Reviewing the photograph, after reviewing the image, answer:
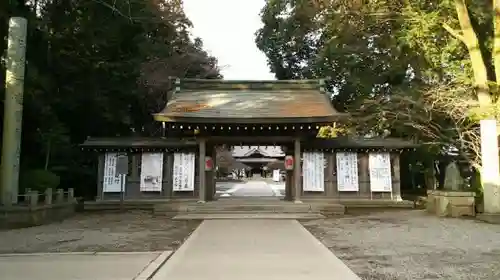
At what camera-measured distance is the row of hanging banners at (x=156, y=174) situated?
1883 centimetres

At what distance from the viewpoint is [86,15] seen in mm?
21078

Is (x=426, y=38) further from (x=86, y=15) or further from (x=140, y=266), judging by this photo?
(x=86, y=15)

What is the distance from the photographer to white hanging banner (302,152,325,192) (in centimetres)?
1900

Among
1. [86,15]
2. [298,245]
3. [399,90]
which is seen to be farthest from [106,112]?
[298,245]

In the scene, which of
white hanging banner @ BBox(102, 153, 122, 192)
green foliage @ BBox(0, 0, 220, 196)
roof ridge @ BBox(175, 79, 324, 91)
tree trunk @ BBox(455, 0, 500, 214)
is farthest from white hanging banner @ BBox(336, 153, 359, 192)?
green foliage @ BBox(0, 0, 220, 196)

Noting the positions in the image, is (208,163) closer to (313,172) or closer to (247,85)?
(313,172)

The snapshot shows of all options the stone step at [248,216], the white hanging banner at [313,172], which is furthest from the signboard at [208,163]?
the white hanging banner at [313,172]

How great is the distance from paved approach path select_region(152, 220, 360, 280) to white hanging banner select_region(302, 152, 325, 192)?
7453 millimetres

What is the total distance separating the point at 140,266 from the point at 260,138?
461 inches

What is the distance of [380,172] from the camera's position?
63.2ft

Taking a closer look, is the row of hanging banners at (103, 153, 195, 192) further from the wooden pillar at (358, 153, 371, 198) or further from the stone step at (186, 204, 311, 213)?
the wooden pillar at (358, 153, 371, 198)

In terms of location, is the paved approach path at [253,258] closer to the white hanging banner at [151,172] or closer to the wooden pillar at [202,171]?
the wooden pillar at [202,171]

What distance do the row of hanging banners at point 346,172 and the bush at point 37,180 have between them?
10159 mm

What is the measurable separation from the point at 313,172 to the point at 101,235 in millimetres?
10235
